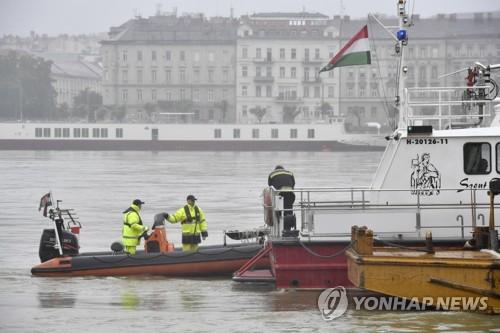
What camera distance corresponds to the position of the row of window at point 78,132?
4919 inches

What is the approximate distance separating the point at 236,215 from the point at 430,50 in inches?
4581

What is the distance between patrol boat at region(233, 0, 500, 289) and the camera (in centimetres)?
1817

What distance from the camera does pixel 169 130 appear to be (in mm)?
126812

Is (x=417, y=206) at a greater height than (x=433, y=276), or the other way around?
(x=417, y=206)

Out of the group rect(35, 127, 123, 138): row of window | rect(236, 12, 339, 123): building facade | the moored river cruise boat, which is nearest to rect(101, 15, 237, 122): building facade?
rect(236, 12, 339, 123): building facade

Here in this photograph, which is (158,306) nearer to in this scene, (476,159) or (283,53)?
(476,159)

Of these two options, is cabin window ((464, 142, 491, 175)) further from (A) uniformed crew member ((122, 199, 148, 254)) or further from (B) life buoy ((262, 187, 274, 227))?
(A) uniformed crew member ((122, 199, 148, 254))

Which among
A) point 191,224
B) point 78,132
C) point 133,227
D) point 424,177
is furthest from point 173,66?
point 424,177

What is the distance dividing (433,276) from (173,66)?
464 feet

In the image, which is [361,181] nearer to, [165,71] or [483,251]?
[483,251]

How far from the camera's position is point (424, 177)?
737 inches

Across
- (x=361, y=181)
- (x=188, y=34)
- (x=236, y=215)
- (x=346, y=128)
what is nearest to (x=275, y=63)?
(x=188, y=34)

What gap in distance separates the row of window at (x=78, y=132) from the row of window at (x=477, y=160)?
108524mm

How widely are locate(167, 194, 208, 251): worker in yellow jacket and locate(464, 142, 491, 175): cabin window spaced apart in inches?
200
